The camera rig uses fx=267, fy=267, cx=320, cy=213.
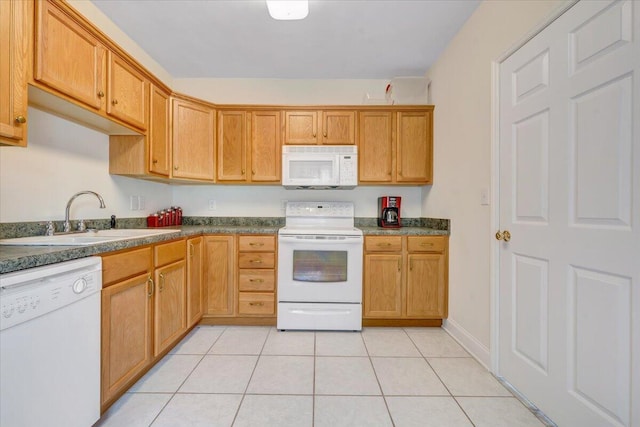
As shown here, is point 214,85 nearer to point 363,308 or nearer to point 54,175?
point 54,175

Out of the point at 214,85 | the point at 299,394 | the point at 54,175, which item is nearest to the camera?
the point at 299,394

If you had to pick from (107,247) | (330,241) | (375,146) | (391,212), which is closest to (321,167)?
(375,146)

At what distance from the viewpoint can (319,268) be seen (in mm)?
2480

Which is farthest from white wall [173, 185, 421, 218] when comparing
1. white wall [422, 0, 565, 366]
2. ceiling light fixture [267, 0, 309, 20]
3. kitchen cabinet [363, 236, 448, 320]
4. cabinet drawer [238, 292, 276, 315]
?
ceiling light fixture [267, 0, 309, 20]

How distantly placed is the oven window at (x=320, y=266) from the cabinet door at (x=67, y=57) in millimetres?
1846

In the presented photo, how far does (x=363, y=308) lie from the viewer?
252 centimetres

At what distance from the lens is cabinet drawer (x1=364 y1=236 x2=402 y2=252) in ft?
8.34

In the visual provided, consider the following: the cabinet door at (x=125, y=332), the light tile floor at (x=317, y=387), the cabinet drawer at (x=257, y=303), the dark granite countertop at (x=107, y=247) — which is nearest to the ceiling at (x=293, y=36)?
the dark granite countertop at (x=107, y=247)

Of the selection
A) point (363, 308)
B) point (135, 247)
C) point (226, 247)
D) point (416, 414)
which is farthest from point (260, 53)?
point (416, 414)

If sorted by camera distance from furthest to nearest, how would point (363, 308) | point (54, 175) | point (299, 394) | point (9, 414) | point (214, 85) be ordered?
point (214, 85)
point (363, 308)
point (54, 175)
point (299, 394)
point (9, 414)

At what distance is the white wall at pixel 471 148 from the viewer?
1.78 metres

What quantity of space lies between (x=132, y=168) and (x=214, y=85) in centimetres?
150

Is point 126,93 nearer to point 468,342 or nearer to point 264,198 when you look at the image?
point 264,198

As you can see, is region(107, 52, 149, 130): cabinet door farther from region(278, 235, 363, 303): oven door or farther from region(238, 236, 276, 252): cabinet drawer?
region(278, 235, 363, 303): oven door
